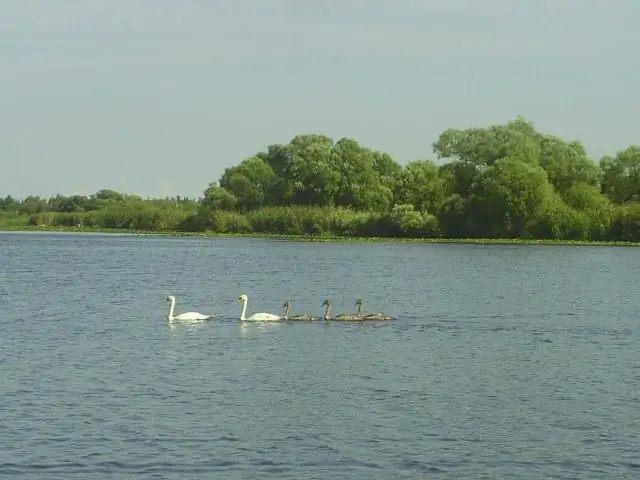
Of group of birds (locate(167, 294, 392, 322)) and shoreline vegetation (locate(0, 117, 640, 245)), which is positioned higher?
shoreline vegetation (locate(0, 117, 640, 245))

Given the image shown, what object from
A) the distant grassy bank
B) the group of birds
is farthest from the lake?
the distant grassy bank

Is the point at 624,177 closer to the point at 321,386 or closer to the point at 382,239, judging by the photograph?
the point at 382,239

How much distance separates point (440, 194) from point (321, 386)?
9355cm

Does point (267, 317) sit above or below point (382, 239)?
below

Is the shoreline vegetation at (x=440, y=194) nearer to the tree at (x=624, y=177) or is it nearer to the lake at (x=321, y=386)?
the tree at (x=624, y=177)

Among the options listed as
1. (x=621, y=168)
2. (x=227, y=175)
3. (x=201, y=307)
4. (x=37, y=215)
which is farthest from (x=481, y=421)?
(x=37, y=215)

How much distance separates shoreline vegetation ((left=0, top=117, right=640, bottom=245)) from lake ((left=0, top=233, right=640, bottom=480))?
2251 inches

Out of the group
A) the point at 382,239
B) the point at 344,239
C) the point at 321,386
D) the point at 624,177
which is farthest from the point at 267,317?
the point at 624,177

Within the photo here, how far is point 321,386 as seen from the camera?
23.9 m

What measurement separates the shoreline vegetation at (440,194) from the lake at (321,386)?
5717 centimetres

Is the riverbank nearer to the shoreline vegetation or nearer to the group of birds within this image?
the shoreline vegetation

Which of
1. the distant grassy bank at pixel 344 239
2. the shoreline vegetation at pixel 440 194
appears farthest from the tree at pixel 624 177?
the distant grassy bank at pixel 344 239

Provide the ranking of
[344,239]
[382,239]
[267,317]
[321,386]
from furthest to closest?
1. [344,239]
2. [382,239]
3. [267,317]
4. [321,386]

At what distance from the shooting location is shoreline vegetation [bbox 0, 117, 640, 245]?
105 meters
